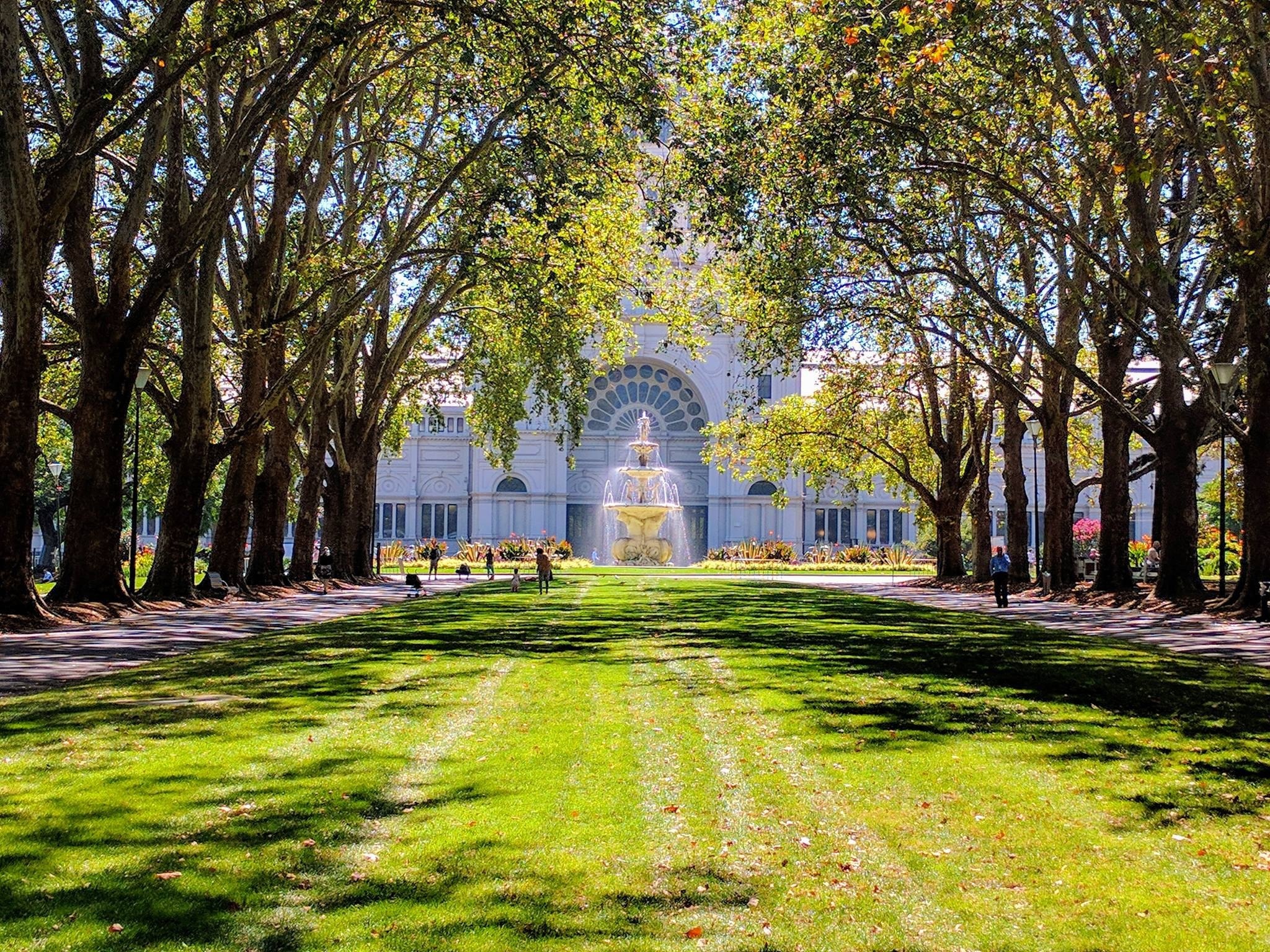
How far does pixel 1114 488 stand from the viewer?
27.3 metres

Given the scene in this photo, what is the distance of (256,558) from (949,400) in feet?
65.5

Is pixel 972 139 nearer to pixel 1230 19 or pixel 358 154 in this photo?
pixel 1230 19

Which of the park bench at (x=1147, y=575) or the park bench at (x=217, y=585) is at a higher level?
the park bench at (x=217, y=585)

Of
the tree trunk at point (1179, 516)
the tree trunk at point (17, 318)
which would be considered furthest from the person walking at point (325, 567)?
the tree trunk at point (1179, 516)

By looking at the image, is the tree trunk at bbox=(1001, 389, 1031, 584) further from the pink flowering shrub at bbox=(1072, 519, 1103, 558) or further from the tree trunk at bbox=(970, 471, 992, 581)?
the pink flowering shrub at bbox=(1072, 519, 1103, 558)

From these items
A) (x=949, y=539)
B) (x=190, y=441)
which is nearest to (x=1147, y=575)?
(x=949, y=539)

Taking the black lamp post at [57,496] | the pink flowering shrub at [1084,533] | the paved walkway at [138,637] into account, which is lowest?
the paved walkway at [138,637]

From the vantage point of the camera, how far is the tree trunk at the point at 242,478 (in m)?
25.5

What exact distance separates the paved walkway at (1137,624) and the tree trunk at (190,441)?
590 inches

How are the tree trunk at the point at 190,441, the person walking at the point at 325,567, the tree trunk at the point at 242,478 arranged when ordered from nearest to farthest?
the tree trunk at the point at 190,441 < the tree trunk at the point at 242,478 < the person walking at the point at 325,567

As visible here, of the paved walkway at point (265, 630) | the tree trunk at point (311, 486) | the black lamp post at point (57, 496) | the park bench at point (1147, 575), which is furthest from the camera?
the black lamp post at point (57, 496)

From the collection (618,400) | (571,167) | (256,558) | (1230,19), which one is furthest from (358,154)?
(618,400)

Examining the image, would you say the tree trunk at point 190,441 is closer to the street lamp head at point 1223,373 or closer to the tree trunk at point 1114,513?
the street lamp head at point 1223,373

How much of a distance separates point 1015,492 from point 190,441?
20.6 m
